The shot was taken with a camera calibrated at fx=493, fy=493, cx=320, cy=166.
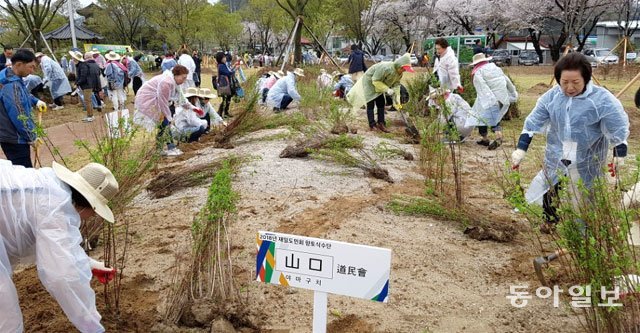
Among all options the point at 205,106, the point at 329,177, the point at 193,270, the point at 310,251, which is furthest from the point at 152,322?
the point at 205,106

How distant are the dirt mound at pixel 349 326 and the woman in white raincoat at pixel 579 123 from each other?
1.27 metres

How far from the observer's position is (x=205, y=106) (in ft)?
23.5

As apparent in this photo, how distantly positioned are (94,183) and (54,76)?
411 inches

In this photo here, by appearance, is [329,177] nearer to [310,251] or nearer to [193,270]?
[193,270]

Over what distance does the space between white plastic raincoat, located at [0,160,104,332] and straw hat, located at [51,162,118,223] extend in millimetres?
39

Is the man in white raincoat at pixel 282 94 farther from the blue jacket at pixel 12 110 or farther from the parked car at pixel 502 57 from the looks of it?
the parked car at pixel 502 57

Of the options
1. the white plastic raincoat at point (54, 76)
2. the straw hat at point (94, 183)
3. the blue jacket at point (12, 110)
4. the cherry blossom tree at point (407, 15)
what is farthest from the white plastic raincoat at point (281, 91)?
the cherry blossom tree at point (407, 15)

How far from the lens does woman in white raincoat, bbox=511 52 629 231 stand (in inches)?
113

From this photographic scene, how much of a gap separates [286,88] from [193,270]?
7.70 metres

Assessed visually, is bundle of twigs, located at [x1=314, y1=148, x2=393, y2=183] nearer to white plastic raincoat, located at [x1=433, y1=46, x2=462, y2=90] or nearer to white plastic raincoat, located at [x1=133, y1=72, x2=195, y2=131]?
white plastic raincoat, located at [x1=133, y1=72, x2=195, y2=131]

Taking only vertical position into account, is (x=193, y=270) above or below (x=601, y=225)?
below

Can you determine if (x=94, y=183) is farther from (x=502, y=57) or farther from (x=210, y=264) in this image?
(x=502, y=57)

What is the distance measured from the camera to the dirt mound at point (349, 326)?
8.02ft

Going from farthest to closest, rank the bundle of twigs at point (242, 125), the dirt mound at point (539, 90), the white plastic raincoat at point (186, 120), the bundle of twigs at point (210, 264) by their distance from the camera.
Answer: the dirt mound at point (539, 90), the white plastic raincoat at point (186, 120), the bundle of twigs at point (242, 125), the bundle of twigs at point (210, 264)
